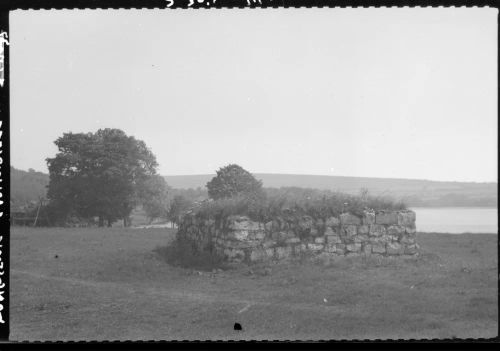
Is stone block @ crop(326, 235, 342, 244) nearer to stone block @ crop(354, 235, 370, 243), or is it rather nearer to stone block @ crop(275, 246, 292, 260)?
stone block @ crop(354, 235, 370, 243)

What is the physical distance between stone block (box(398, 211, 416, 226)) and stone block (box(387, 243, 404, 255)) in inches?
27.0

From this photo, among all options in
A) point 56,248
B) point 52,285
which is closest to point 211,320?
point 52,285

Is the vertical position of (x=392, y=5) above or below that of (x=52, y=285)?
above

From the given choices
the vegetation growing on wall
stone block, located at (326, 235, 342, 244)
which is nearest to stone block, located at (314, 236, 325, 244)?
stone block, located at (326, 235, 342, 244)

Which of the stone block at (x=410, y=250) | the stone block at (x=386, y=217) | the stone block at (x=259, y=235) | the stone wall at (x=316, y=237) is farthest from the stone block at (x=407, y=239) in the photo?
the stone block at (x=259, y=235)

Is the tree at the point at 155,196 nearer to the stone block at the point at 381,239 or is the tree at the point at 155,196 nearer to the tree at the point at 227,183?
the tree at the point at 227,183

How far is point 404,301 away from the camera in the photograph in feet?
29.6

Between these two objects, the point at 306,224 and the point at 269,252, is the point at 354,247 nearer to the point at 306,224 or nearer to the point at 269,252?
the point at 306,224

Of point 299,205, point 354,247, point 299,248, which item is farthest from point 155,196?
point 354,247

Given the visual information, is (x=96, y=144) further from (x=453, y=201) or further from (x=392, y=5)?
(x=392, y=5)

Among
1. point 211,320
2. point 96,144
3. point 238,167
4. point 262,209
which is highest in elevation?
point 96,144

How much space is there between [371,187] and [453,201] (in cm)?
468

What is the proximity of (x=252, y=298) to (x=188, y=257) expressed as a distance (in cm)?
503

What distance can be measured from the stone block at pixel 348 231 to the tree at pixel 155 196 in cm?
1245
